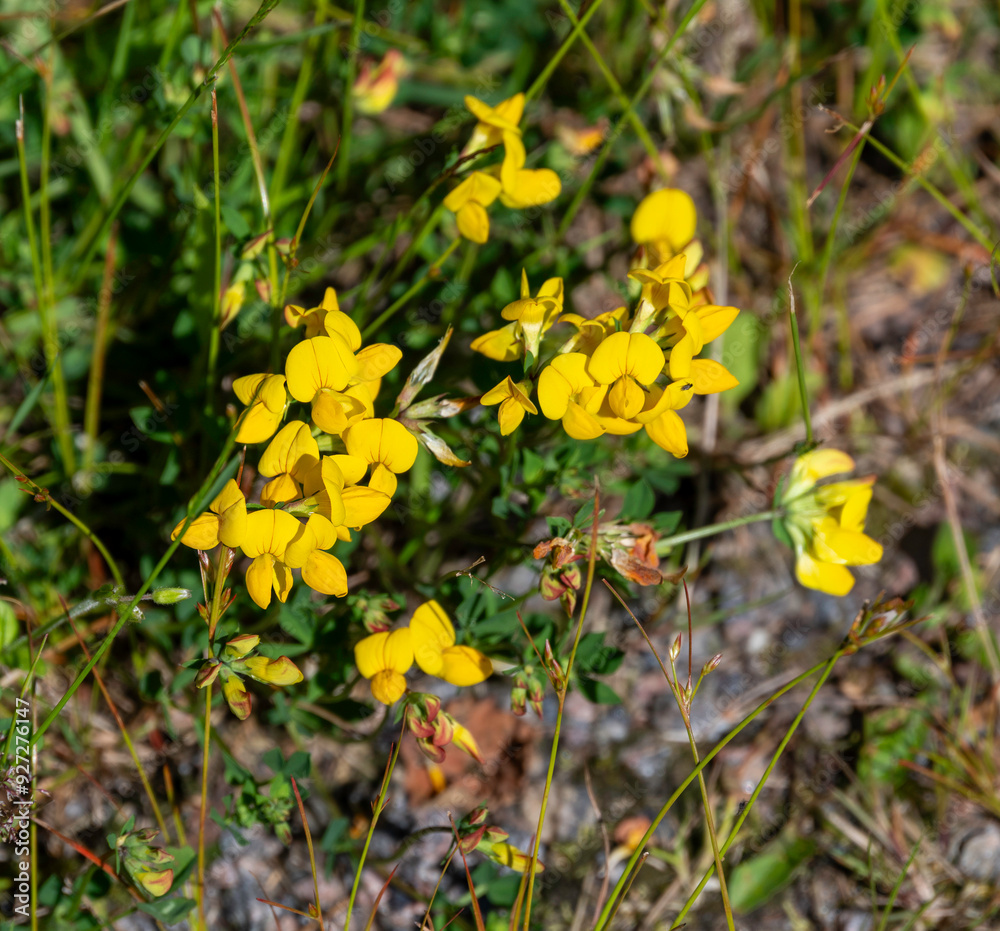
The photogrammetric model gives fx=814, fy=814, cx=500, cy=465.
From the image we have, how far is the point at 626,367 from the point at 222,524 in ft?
3.35

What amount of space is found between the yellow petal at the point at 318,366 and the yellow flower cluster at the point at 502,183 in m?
0.65

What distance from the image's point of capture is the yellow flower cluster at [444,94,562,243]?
2.33 meters

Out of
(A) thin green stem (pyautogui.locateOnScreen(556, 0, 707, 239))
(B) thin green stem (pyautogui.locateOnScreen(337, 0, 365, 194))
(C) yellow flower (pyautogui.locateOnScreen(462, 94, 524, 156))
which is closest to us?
(C) yellow flower (pyautogui.locateOnScreen(462, 94, 524, 156))

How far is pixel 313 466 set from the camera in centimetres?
A: 192

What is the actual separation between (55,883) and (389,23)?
3.47 meters

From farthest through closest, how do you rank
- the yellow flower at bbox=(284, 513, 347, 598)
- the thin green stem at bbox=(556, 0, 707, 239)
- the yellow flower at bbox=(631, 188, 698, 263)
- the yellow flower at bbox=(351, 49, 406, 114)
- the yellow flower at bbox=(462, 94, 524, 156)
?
the yellow flower at bbox=(351, 49, 406, 114)
the yellow flower at bbox=(631, 188, 698, 263)
the thin green stem at bbox=(556, 0, 707, 239)
the yellow flower at bbox=(462, 94, 524, 156)
the yellow flower at bbox=(284, 513, 347, 598)

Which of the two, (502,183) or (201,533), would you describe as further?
(502,183)

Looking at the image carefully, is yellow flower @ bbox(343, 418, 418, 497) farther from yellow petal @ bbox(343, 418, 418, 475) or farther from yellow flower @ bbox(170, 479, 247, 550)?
yellow flower @ bbox(170, 479, 247, 550)

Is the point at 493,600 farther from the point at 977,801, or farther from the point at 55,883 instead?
the point at 977,801

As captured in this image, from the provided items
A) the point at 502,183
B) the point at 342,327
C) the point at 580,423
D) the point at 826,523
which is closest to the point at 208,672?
the point at 342,327

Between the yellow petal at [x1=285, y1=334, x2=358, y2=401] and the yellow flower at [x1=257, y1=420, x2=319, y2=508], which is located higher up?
the yellow petal at [x1=285, y1=334, x2=358, y2=401]

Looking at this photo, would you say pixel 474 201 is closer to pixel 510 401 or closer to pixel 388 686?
pixel 510 401

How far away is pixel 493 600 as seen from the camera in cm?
245

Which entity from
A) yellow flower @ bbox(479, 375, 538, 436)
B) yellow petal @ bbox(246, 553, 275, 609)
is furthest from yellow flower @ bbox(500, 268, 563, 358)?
yellow petal @ bbox(246, 553, 275, 609)
